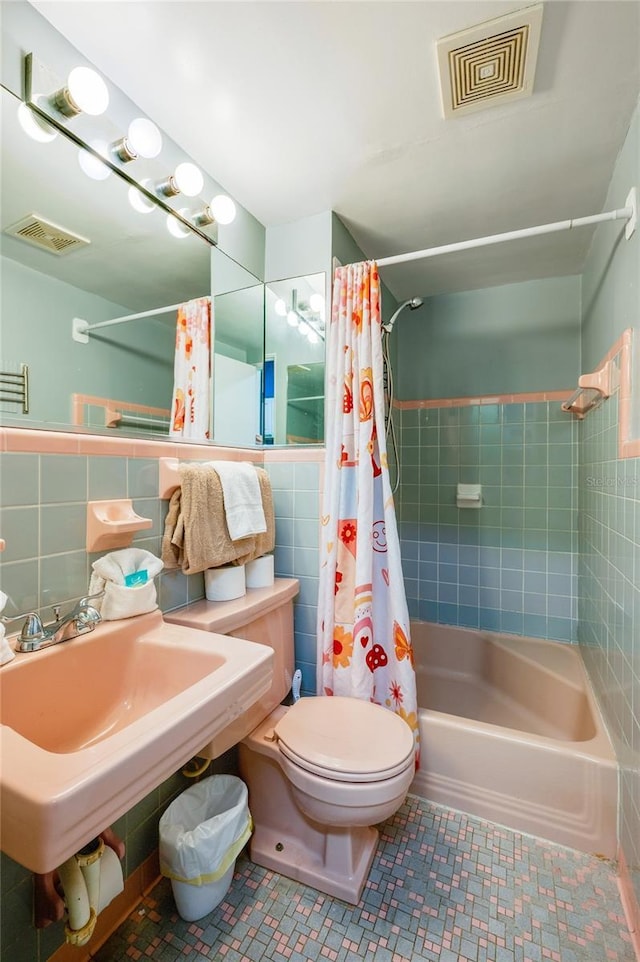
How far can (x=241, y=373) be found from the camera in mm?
1756

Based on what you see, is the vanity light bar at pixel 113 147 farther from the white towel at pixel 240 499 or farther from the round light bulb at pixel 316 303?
the white towel at pixel 240 499

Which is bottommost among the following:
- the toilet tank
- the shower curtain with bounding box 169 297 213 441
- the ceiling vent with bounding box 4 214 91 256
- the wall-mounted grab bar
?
the toilet tank

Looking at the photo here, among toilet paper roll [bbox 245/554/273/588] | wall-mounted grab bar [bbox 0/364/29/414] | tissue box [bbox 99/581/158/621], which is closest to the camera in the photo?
wall-mounted grab bar [bbox 0/364/29/414]

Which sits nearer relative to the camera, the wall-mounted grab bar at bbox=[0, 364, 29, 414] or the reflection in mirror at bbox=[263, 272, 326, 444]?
the wall-mounted grab bar at bbox=[0, 364, 29, 414]

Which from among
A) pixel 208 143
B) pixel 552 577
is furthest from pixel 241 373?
pixel 552 577

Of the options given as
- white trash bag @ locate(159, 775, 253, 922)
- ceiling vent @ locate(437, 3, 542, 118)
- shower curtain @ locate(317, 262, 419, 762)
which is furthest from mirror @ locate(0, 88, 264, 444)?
white trash bag @ locate(159, 775, 253, 922)

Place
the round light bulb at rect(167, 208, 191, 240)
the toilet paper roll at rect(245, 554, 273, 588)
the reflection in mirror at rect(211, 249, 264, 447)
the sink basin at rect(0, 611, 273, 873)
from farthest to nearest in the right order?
1. the reflection in mirror at rect(211, 249, 264, 447)
2. the toilet paper roll at rect(245, 554, 273, 588)
3. the round light bulb at rect(167, 208, 191, 240)
4. the sink basin at rect(0, 611, 273, 873)

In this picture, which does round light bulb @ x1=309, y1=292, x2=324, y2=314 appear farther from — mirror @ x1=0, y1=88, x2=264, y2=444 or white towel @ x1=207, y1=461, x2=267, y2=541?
white towel @ x1=207, y1=461, x2=267, y2=541

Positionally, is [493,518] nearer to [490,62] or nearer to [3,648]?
[490,62]

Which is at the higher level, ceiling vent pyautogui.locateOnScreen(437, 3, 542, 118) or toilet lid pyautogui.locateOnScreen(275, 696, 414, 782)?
ceiling vent pyautogui.locateOnScreen(437, 3, 542, 118)

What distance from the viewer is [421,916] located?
1117 millimetres

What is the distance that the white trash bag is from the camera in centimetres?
104

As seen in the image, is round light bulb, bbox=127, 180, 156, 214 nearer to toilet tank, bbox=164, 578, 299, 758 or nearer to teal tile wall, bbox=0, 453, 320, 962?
teal tile wall, bbox=0, 453, 320, 962

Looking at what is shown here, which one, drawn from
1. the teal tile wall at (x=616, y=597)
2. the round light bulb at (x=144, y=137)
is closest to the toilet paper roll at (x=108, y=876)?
the teal tile wall at (x=616, y=597)
